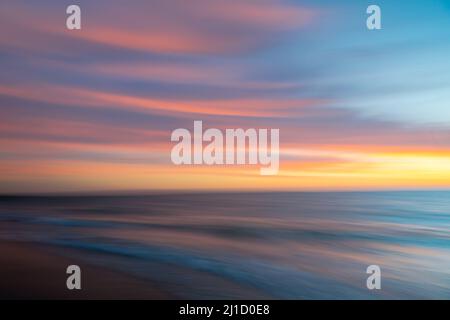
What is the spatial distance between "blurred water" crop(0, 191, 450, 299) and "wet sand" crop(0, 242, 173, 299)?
0.62 ft

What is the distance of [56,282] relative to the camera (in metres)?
3.35

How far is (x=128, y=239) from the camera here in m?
5.14

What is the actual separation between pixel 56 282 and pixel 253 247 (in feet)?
7.27

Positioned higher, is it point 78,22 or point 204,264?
point 78,22

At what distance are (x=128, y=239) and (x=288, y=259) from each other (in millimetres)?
2023

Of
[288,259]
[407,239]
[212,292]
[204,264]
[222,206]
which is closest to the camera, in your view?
[212,292]

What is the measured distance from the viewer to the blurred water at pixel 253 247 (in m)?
3.62

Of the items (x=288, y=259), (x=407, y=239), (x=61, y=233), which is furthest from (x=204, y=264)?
(x=407, y=239)

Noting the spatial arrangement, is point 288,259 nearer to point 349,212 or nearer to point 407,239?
point 407,239

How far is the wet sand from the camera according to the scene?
124 inches

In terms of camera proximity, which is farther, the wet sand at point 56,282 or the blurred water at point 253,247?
the blurred water at point 253,247

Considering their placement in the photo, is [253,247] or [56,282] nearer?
[56,282]

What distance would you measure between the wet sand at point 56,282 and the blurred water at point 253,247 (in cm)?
19

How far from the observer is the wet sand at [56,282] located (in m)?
3.16
